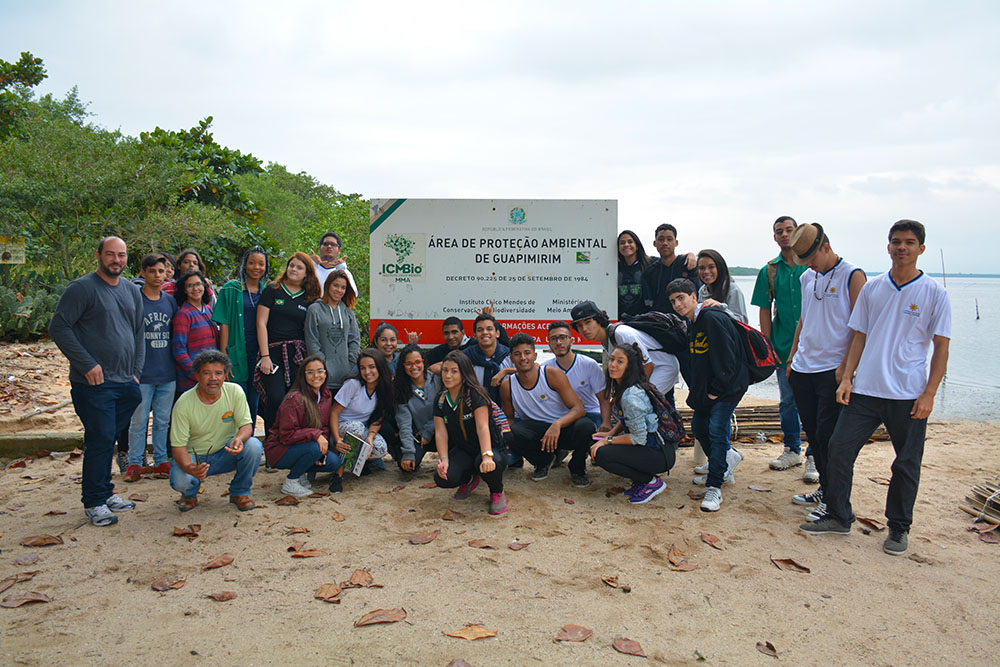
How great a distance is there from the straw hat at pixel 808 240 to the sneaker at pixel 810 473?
1760 mm

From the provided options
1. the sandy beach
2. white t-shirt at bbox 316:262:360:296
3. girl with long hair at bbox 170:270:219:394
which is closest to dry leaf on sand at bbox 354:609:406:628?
the sandy beach

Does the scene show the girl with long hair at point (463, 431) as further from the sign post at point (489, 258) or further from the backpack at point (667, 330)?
the sign post at point (489, 258)

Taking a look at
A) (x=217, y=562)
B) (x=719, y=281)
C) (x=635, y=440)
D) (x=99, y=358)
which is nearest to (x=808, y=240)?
(x=719, y=281)

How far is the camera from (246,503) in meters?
4.65

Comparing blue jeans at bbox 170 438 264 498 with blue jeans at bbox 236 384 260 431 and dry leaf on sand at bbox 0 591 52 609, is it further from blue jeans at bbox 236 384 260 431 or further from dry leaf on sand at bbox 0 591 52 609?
dry leaf on sand at bbox 0 591 52 609

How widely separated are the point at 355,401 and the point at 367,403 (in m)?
0.10

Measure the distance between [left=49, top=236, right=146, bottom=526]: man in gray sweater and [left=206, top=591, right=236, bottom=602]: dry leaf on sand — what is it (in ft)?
4.67

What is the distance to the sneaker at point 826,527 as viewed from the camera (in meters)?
4.22

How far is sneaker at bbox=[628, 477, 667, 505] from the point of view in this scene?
15.9ft

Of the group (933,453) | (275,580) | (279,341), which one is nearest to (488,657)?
(275,580)

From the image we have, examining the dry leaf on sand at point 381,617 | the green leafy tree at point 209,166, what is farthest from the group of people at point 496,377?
the green leafy tree at point 209,166

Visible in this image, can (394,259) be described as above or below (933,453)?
above

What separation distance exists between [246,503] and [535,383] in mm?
2300

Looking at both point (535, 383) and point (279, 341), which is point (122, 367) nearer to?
point (279, 341)
